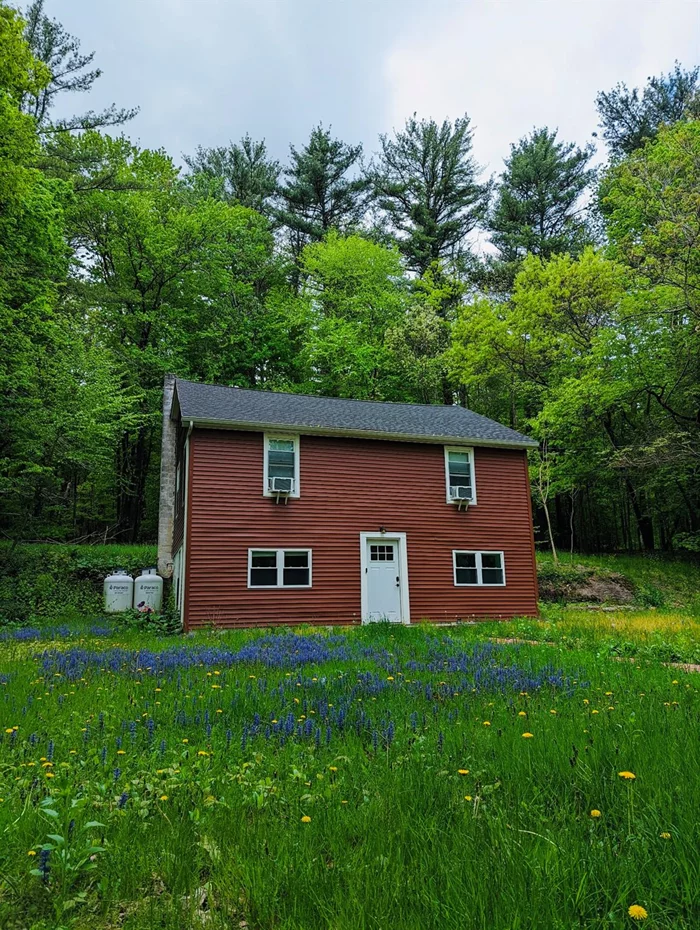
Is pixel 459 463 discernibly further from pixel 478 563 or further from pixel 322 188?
pixel 322 188

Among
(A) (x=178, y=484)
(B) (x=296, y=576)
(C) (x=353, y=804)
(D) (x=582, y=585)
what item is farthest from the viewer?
(D) (x=582, y=585)

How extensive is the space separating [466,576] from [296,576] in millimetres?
5707

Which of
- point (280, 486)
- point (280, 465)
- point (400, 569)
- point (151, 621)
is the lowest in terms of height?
point (151, 621)

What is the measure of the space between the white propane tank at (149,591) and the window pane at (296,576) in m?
4.85

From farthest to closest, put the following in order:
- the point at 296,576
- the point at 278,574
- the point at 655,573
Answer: the point at 655,573, the point at 296,576, the point at 278,574

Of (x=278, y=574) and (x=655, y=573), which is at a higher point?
(x=278, y=574)

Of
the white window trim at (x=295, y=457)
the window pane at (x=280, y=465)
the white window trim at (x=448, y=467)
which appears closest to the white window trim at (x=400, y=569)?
the white window trim at (x=448, y=467)

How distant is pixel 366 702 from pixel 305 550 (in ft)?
38.9

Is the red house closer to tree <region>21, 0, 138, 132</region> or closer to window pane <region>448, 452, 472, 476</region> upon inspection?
window pane <region>448, 452, 472, 476</region>

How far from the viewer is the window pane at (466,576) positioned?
18.7 meters

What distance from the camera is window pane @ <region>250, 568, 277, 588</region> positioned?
1644 cm

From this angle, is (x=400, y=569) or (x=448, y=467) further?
(x=448, y=467)

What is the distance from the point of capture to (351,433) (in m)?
18.1

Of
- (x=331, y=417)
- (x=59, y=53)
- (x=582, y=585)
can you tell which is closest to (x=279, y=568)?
(x=331, y=417)
